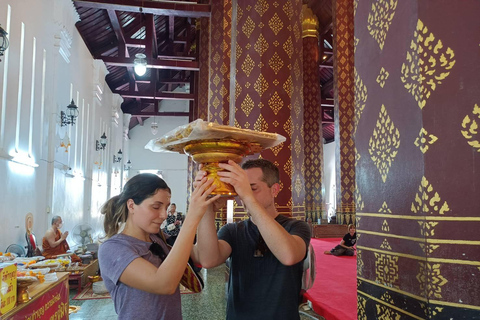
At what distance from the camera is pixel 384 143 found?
6.12 feet

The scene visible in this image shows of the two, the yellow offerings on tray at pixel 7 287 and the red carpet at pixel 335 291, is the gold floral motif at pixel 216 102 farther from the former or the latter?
the yellow offerings on tray at pixel 7 287

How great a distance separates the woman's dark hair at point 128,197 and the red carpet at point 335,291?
2490 millimetres

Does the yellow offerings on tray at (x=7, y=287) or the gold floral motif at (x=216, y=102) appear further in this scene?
the gold floral motif at (x=216, y=102)

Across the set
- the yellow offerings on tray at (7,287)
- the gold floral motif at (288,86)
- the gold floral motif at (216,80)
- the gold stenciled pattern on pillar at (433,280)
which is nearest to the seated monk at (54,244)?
the gold floral motif at (216,80)

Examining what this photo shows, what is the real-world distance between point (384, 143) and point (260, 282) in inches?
32.9

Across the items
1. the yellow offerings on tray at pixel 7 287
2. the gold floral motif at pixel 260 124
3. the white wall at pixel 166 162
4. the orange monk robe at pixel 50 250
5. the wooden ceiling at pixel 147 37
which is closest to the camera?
the yellow offerings on tray at pixel 7 287

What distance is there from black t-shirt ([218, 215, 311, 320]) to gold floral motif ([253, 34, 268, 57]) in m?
3.38

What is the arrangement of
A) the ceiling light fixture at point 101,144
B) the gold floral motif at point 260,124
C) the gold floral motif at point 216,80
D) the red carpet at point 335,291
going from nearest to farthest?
the red carpet at point 335,291, the gold floral motif at point 260,124, the gold floral motif at point 216,80, the ceiling light fixture at point 101,144

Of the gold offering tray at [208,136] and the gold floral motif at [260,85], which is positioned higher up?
the gold floral motif at [260,85]

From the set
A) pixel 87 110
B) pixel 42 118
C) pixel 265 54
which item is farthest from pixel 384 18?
pixel 87 110

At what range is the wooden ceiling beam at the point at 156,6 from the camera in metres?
9.56

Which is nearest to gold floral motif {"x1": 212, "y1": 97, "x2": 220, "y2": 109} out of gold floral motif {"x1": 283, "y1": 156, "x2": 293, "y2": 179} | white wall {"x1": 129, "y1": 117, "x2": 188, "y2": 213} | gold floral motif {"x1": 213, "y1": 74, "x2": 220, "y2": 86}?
gold floral motif {"x1": 213, "y1": 74, "x2": 220, "y2": 86}

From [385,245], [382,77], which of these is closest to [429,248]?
[385,245]

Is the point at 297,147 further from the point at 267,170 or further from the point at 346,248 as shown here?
the point at 346,248
